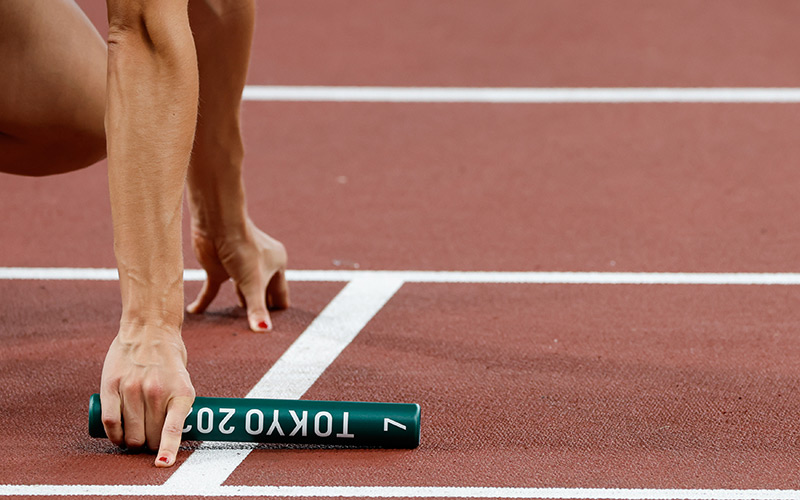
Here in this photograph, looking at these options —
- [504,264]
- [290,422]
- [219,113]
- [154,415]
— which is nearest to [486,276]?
[504,264]

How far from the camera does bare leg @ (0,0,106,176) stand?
9.98 ft

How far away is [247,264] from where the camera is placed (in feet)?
12.1

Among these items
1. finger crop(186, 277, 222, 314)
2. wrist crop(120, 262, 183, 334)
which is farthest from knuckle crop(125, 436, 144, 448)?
finger crop(186, 277, 222, 314)

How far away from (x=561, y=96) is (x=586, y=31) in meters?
1.46

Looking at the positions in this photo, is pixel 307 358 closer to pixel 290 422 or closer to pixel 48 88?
pixel 290 422

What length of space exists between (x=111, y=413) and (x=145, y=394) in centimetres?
8

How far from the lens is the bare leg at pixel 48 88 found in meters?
3.04

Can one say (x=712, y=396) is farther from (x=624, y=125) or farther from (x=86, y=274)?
(x=624, y=125)

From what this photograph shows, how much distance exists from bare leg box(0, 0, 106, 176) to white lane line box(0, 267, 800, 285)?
39.3 inches

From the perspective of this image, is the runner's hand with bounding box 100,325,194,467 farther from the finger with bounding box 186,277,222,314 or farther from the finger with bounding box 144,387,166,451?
the finger with bounding box 186,277,222,314

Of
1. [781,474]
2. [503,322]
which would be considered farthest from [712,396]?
[503,322]

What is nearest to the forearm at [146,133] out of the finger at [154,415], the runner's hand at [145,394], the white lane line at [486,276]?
the runner's hand at [145,394]

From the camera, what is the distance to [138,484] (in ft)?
8.53

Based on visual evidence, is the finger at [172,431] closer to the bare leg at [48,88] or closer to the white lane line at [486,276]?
the bare leg at [48,88]
